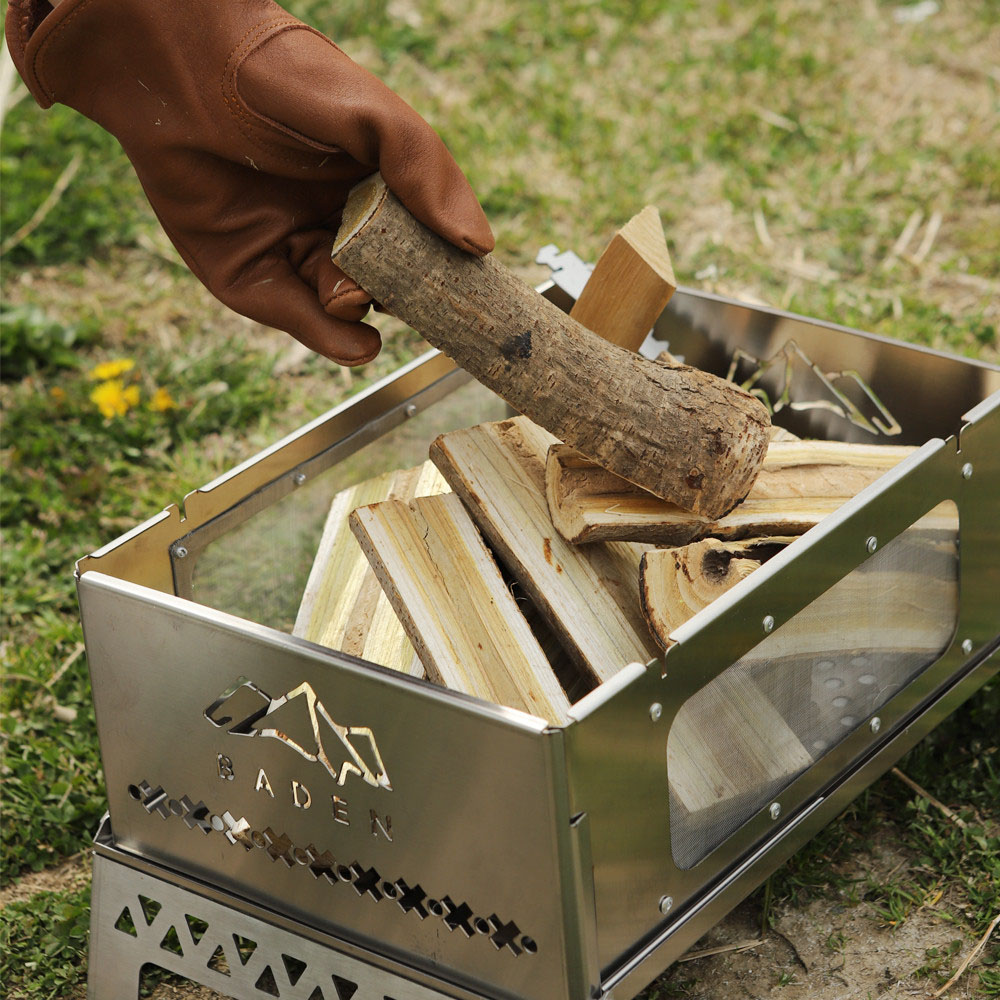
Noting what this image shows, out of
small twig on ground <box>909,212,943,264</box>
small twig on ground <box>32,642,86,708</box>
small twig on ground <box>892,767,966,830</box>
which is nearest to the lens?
small twig on ground <box>892,767,966,830</box>

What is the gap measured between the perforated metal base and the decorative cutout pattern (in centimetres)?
9

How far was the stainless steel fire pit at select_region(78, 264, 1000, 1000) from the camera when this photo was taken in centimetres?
136

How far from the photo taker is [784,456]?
1865 millimetres

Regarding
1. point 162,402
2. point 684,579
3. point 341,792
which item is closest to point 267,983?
point 341,792

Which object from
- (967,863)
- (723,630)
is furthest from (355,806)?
(967,863)

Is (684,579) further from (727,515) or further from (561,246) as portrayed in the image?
(561,246)

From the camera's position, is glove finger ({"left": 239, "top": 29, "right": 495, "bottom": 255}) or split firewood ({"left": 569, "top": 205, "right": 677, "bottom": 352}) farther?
split firewood ({"left": 569, "top": 205, "right": 677, "bottom": 352})

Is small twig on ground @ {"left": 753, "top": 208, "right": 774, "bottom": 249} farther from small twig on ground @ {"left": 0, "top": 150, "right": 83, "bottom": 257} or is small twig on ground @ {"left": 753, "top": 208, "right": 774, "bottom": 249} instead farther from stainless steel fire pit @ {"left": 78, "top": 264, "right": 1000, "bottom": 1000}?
small twig on ground @ {"left": 0, "top": 150, "right": 83, "bottom": 257}

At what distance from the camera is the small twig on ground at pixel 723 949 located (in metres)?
1.81

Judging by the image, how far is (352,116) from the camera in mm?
1445

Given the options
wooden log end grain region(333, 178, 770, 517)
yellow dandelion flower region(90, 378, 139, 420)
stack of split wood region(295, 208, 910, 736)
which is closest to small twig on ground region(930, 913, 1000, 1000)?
stack of split wood region(295, 208, 910, 736)

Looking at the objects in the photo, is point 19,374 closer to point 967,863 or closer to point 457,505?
point 457,505

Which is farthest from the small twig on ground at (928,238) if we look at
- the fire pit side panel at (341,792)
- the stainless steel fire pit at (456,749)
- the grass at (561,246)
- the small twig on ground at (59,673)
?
the fire pit side panel at (341,792)

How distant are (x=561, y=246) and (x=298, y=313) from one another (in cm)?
199
